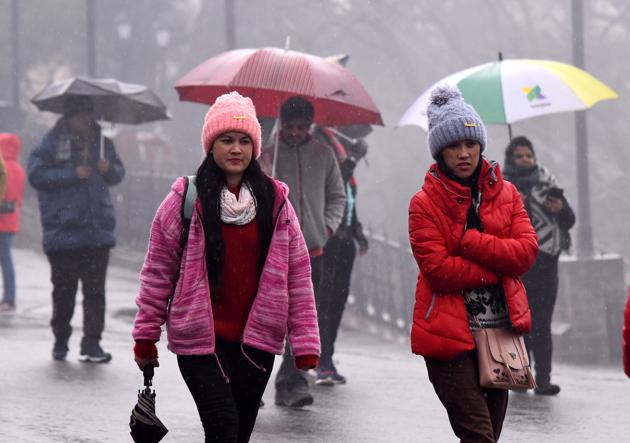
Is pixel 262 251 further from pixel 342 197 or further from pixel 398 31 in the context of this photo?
pixel 398 31

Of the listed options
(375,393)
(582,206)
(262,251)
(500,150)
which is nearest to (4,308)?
(375,393)

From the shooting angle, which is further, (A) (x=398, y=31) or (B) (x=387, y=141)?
(B) (x=387, y=141)

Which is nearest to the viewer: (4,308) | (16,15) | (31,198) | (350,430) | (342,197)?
(350,430)

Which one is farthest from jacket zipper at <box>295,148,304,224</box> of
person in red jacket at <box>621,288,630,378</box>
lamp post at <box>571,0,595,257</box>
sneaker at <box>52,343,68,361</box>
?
lamp post at <box>571,0,595,257</box>

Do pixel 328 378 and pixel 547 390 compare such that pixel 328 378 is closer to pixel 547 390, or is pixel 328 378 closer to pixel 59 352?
pixel 547 390

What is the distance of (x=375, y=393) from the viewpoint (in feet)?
30.2

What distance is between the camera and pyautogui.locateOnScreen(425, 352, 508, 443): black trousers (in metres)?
4.98

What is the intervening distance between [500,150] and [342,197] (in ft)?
87.4

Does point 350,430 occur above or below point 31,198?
below

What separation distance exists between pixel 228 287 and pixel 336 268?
176 inches

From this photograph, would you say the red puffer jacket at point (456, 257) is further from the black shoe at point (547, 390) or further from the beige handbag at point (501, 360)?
the black shoe at point (547, 390)

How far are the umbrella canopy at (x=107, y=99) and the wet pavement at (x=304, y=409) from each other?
6.12 feet

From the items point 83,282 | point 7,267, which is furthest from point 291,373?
point 7,267

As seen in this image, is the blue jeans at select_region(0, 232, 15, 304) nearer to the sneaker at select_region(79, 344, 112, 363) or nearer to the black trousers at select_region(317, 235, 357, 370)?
the sneaker at select_region(79, 344, 112, 363)
